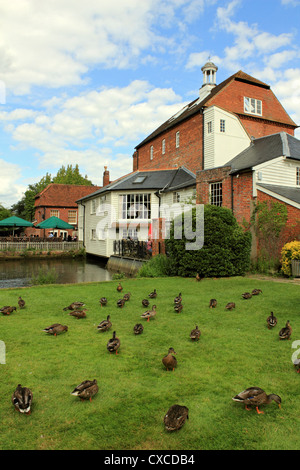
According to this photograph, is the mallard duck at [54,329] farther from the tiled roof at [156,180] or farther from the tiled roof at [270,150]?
the tiled roof at [156,180]

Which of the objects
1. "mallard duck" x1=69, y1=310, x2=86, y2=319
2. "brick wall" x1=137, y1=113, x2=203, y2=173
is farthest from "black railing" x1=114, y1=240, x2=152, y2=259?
"mallard duck" x1=69, y1=310, x2=86, y2=319

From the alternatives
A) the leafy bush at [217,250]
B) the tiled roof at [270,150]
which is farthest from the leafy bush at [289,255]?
the tiled roof at [270,150]

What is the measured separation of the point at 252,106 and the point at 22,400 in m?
28.2

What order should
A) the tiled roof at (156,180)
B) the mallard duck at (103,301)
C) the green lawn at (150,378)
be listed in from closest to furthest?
the green lawn at (150,378) < the mallard duck at (103,301) < the tiled roof at (156,180)

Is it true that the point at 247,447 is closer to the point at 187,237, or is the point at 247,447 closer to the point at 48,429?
the point at 48,429

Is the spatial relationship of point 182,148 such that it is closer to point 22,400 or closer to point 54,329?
point 54,329

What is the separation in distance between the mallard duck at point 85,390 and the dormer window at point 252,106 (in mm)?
26729

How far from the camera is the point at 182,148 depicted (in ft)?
93.2

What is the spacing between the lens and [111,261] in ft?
84.6

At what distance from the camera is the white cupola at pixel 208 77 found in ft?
96.7

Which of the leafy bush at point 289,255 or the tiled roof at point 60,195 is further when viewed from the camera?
the tiled roof at point 60,195

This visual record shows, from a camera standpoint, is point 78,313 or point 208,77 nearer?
point 78,313

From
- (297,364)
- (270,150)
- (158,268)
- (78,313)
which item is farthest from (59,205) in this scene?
(297,364)
